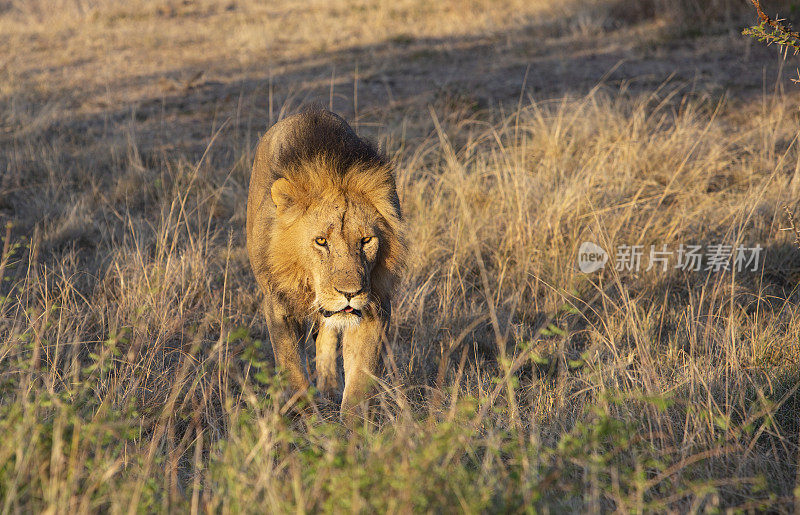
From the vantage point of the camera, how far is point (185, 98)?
957 centimetres

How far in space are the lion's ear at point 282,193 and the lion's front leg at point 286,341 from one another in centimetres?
55

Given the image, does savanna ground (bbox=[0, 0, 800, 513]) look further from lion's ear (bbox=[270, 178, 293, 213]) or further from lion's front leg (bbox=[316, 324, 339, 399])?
lion's ear (bbox=[270, 178, 293, 213])

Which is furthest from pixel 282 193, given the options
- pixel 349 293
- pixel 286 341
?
pixel 286 341

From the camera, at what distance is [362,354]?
389cm

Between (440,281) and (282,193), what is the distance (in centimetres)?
211

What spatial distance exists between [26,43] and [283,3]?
6924 millimetres

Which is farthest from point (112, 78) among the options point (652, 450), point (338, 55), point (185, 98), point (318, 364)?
point (652, 450)

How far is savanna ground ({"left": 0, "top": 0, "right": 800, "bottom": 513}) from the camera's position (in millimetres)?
2641

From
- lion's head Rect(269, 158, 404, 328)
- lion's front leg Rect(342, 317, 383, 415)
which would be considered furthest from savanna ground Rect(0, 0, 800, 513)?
lion's head Rect(269, 158, 404, 328)

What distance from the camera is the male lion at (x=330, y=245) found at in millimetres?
3535

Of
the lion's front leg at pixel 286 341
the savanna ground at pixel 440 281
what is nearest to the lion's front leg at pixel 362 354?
the savanna ground at pixel 440 281

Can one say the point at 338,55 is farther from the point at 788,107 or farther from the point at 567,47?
the point at 788,107

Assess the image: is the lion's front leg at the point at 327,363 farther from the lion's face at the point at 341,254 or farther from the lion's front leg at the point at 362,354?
the lion's face at the point at 341,254

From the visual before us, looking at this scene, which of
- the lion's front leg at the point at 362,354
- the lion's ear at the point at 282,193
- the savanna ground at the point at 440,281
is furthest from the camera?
the lion's front leg at the point at 362,354
